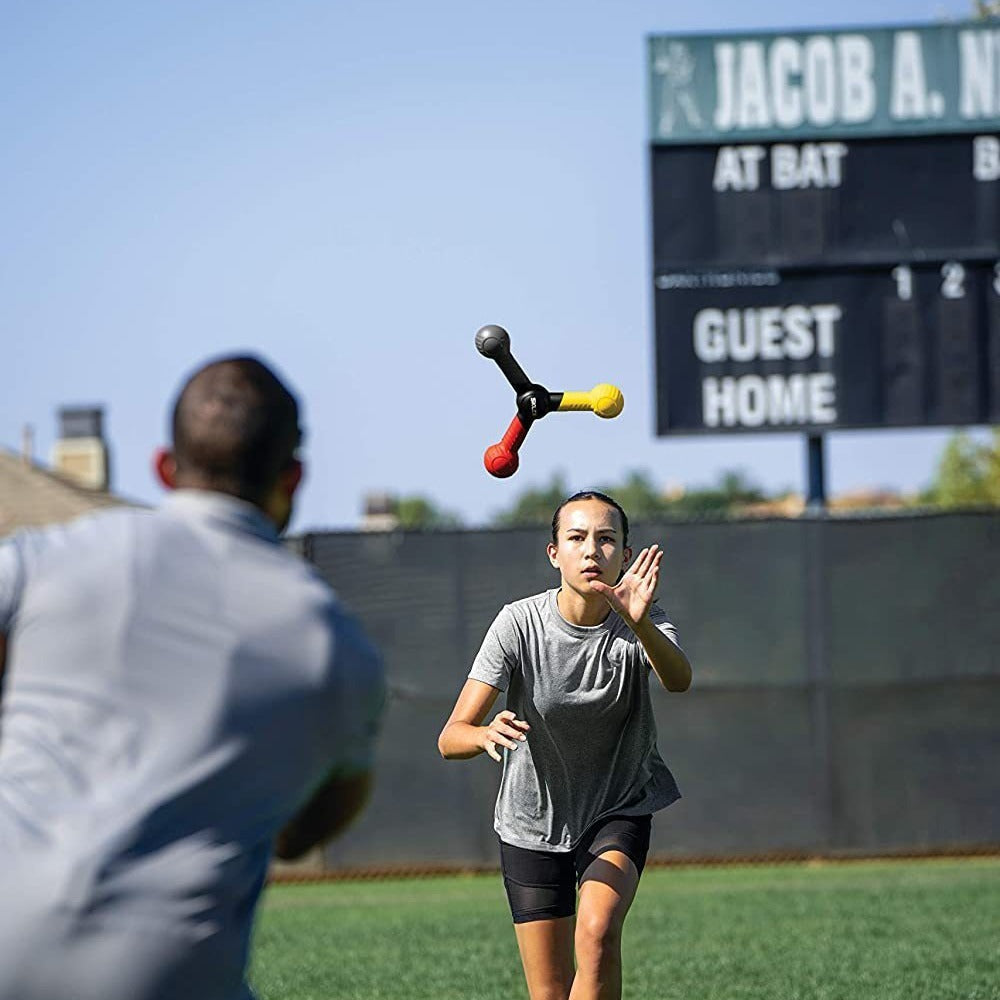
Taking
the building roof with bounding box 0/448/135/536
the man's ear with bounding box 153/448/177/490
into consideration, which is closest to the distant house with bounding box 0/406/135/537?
the building roof with bounding box 0/448/135/536

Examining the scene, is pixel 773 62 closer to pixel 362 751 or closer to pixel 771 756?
pixel 771 756

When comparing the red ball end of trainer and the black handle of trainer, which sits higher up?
the black handle of trainer

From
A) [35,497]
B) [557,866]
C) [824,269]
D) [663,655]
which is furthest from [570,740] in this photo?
[35,497]

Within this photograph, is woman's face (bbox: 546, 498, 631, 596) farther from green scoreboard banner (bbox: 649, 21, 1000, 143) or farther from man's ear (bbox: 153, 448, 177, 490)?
green scoreboard banner (bbox: 649, 21, 1000, 143)

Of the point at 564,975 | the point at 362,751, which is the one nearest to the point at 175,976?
the point at 362,751

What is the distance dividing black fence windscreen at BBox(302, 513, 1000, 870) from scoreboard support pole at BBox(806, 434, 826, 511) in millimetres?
566

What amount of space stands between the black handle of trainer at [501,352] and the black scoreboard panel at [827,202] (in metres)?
8.03

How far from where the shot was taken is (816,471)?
1397cm

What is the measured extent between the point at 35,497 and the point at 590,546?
27.9 metres

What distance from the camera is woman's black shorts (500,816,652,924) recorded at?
19.0 feet

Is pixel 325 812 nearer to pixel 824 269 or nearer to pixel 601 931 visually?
pixel 601 931

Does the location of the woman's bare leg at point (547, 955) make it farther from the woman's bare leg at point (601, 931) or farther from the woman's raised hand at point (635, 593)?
the woman's raised hand at point (635, 593)

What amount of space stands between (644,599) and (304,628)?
2.61 meters

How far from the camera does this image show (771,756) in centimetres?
1334
